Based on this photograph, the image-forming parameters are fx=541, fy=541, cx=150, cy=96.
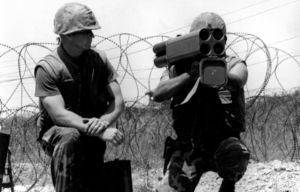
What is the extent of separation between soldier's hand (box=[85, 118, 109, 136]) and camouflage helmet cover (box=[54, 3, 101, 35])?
0.67m

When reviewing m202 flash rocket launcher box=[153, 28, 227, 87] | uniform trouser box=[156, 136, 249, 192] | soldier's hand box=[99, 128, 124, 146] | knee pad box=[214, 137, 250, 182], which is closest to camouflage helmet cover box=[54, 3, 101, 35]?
m202 flash rocket launcher box=[153, 28, 227, 87]

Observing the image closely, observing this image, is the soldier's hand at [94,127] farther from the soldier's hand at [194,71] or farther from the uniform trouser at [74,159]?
the soldier's hand at [194,71]

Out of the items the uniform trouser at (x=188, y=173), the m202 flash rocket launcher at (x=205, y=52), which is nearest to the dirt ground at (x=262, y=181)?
the uniform trouser at (x=188, y=173)

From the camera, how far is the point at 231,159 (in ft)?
11.9

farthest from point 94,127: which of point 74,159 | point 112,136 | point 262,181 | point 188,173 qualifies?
point 262,181

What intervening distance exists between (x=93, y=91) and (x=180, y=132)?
2.47 ft

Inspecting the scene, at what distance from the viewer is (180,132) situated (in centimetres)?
385

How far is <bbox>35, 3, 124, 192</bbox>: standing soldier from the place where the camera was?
12.2ft

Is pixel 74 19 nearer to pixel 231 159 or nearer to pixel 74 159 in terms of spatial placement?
pixel 74 159

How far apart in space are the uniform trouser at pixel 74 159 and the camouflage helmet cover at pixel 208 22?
112 cm

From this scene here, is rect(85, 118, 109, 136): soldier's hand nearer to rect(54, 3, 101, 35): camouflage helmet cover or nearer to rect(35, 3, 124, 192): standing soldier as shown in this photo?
rect(35, 3, 124, 192): standing soldier

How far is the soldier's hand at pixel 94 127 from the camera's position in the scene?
377cm

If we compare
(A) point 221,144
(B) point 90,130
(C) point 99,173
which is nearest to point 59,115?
(B) point 90,130

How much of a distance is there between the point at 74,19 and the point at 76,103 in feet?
2.07
